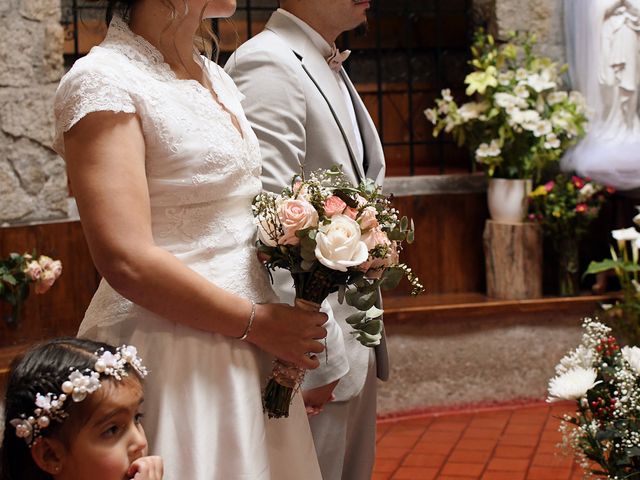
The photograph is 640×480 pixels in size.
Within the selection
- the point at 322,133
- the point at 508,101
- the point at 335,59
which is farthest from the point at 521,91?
the point at 322,133

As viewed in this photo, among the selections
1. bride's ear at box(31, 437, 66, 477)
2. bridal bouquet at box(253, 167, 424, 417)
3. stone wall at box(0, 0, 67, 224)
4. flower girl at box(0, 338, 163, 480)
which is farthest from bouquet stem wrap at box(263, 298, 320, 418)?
stone wall at box(0, 0, 67, 224)

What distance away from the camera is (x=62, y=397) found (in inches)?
64.1

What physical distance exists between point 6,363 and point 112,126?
2.39 metres

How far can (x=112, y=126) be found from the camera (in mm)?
1695

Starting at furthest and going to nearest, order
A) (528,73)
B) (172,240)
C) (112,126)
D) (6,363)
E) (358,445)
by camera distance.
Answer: (528,73)
(6,363)
(358,445)
(172,240)
(112,126)

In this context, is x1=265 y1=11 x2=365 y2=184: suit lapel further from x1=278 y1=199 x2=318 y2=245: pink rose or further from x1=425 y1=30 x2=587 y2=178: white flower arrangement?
x1=425 y1=30 x2=587 y2=178: white flower arrangement

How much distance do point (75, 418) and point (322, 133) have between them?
3.09 ft

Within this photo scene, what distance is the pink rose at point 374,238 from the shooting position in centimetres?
184

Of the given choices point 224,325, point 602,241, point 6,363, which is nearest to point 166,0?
point 224,325

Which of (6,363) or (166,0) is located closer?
(166,0)

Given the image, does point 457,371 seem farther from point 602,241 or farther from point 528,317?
point 602,241

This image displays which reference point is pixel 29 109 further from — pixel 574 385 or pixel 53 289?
pixel 574 385

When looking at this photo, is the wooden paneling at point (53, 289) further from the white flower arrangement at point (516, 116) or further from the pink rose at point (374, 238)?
the pink rose at point (374, 238)

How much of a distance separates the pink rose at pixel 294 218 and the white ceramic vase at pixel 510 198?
3287mm
